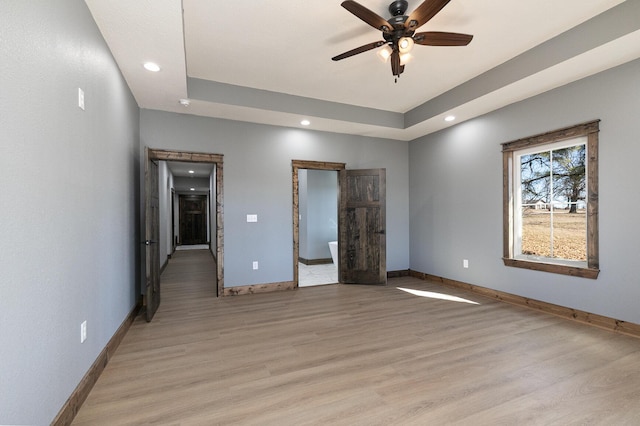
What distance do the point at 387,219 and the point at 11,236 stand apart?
508cm

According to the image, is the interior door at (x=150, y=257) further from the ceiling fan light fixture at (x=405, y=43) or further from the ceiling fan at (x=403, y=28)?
the ceiling fan light fixture at (x=405, y=43)

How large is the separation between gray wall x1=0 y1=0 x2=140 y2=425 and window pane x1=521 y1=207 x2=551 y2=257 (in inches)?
187

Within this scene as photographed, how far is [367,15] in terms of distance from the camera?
2273 millimetres

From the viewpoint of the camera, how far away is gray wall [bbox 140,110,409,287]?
4.26 metres

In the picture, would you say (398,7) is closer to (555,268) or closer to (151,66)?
(151,66)

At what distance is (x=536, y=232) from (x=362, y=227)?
97.5 inches

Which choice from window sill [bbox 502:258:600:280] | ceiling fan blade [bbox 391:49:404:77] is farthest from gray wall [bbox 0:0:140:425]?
window sill [bbox 502:258:600:280]

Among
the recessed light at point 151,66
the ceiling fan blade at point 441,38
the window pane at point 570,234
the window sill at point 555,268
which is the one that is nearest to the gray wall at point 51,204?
the recessed light at point 151,66

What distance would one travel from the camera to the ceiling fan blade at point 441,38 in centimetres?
248

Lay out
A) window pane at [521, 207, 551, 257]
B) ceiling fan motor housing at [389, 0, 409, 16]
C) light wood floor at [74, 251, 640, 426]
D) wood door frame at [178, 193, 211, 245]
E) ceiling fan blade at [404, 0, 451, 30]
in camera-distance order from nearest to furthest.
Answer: light wood floor at [74, 251, 640, 426], ceiling fan blade at [404, 0, 451, 30], ceiling fan motor housing at [389, 0, 409, 16], window pane at [521, 207, 551, 257], wood door frame at [178, 193, 211, 245]

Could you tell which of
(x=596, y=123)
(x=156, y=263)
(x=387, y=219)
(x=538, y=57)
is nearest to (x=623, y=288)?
(x=596, y=123)

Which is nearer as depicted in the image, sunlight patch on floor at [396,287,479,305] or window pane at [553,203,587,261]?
window pane at [553,203,587,261]

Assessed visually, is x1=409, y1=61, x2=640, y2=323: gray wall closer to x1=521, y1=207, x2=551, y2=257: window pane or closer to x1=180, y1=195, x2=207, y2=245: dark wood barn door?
x1=521, y1=207, x2=551, y2=257: window pane

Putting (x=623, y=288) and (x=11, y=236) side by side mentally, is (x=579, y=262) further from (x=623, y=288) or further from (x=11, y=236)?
(x=11, y=236)
